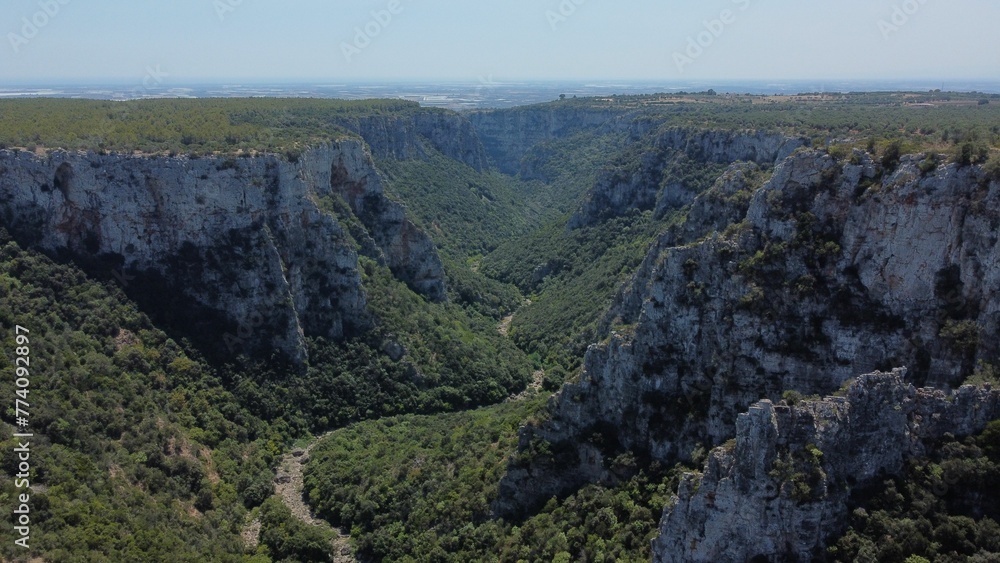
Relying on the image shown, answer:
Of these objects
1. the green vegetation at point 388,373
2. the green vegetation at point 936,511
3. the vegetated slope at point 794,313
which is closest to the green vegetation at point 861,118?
the vegetated slope at point 794,313

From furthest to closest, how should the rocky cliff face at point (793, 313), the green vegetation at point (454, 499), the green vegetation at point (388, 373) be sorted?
the green vegetation at point (388, 373) → the green vegetation at point (454, 499) → the rocky cliff face at point (793, 313)

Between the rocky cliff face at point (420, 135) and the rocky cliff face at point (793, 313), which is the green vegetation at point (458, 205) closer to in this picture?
the rocky cliff face at point (420, 135)

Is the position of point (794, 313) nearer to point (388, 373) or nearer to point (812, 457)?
point (812, 457)

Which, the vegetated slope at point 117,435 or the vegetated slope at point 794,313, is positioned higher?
the vegetated slope at point 794,313

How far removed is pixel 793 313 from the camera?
4450 cm

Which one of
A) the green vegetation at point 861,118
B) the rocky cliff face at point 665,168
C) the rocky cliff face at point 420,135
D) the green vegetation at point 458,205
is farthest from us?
the rocky cliff face at point 420,135

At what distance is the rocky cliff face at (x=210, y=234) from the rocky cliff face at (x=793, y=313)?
41.9 m


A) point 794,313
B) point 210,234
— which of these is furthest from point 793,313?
point 210,234

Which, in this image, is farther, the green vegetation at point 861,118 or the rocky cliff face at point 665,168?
the rocky cliff face at point 665,168

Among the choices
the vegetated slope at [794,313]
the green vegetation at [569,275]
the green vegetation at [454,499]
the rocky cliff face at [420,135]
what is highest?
the rocky cliff face at [420,135]

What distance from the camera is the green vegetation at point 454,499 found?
4641 centimetres

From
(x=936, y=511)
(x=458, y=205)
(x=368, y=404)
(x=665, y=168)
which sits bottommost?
(x=368, y=404)

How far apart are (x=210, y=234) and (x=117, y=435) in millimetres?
27780

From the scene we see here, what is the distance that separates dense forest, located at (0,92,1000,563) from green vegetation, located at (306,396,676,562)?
0.69ft
